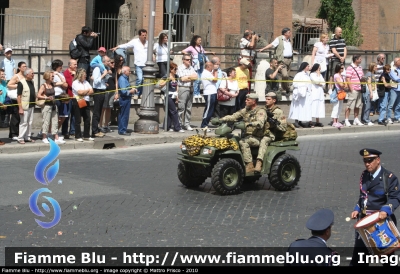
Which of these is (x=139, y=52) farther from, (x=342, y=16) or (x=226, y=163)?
(x=342, y=16)

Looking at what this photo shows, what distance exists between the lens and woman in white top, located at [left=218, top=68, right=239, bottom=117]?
70.4ft

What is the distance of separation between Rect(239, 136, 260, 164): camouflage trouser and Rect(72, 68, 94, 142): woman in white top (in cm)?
532

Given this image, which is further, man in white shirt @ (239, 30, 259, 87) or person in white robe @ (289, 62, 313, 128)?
man in white shirt @ (239, 30, 259, 87)

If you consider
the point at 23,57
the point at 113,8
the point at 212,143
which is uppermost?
the point at 113,8

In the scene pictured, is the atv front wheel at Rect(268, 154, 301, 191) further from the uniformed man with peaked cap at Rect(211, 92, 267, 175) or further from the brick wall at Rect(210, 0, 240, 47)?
the brick wall at Rect(210, 0, 240, 47)

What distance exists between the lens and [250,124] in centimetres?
1455

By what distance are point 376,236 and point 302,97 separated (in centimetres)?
1402

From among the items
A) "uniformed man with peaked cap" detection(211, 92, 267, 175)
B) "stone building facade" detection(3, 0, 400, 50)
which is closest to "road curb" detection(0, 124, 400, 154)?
"uniformed man with peaked cap" detection(211, 92, 267, 175)

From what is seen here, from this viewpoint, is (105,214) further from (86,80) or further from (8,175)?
(86,80)

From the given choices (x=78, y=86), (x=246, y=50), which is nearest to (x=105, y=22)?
(x=246, y=50)

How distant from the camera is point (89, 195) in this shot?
14.0m

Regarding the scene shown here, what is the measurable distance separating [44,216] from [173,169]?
456cm

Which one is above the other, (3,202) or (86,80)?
(86,80)

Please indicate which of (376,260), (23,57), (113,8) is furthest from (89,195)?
(113,8)
